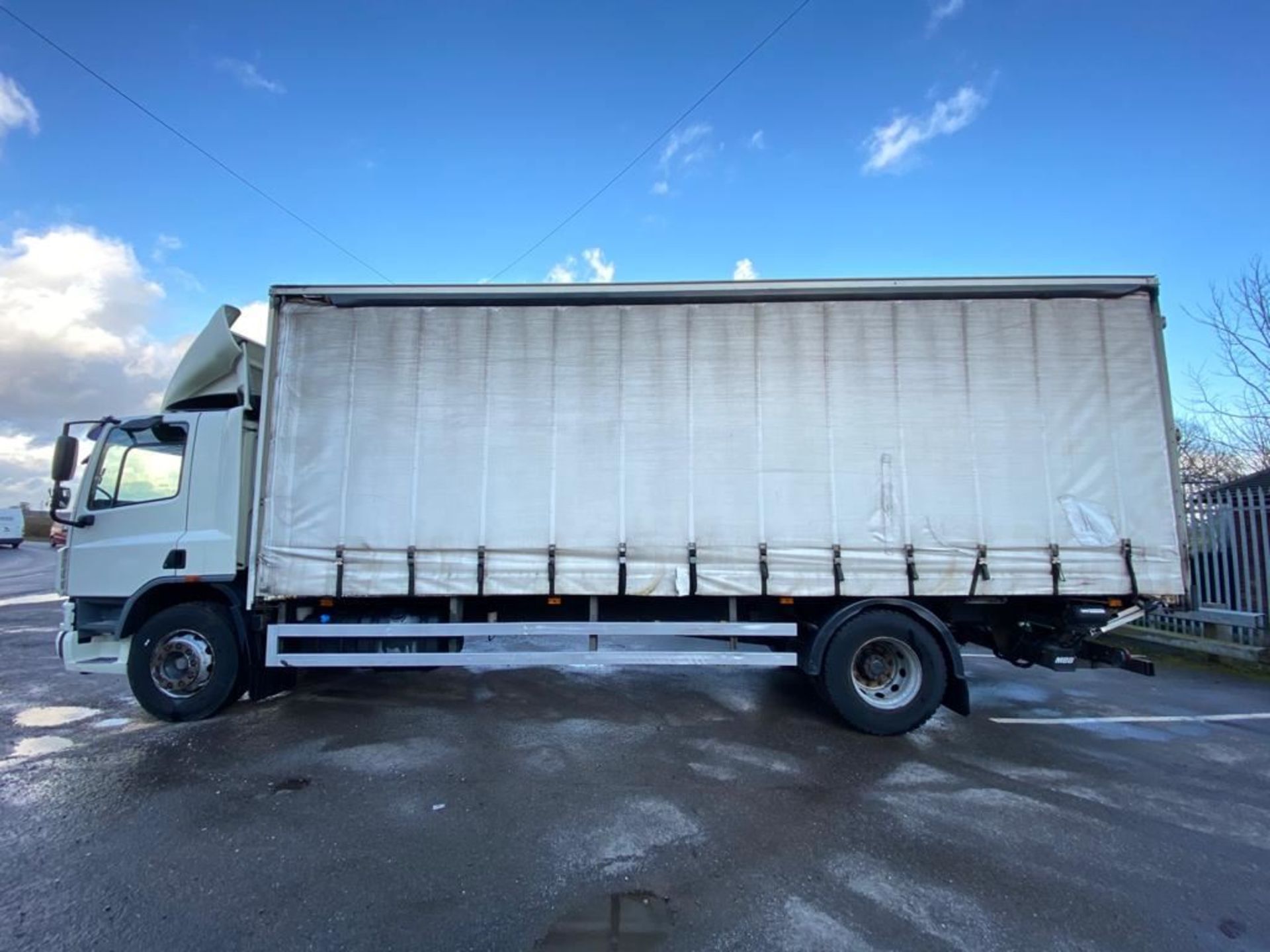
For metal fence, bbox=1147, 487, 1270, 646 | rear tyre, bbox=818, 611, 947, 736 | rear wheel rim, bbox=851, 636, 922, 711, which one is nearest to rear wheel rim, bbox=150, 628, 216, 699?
rear tyre, bbox=818, 611, 947, 736

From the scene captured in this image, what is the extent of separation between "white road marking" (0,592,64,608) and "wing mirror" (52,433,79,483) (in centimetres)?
1020

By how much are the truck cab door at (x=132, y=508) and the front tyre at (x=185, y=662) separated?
0.42m

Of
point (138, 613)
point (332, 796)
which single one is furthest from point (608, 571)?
point (138, 613)

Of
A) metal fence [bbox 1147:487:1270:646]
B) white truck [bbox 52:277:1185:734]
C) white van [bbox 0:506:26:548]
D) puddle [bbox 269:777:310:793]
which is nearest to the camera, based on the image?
puddle [bbox 269:777:310:793]

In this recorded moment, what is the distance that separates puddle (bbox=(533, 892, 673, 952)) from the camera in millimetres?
2568

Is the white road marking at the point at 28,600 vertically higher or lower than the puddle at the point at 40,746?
higher

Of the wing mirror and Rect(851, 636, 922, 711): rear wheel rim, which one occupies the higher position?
the wing mirror

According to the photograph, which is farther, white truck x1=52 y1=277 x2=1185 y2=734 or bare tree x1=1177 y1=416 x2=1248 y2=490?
bare tree x1=1177 y1=416 x2=1248 y2=490

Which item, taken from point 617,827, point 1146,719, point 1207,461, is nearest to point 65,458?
point 617,827

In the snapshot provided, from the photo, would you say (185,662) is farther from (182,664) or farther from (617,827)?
(617,827)

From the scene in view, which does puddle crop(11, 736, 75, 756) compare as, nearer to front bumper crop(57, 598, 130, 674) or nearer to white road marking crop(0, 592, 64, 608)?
front bumper crop(57, 598, 130, 674)

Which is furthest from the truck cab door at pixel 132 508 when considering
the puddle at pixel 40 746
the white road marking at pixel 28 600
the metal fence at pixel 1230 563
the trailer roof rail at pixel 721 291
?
the metal fence at pixel 1230 563

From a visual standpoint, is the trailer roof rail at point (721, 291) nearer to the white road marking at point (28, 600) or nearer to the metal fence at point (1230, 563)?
the metal fence at point (1230, 563)

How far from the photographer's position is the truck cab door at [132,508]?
515 cm
